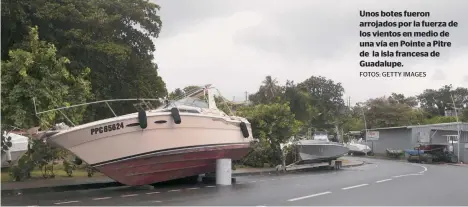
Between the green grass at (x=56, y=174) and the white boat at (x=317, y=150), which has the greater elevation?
the white boat at (x=317, y=150)

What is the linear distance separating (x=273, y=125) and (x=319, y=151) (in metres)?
3.50

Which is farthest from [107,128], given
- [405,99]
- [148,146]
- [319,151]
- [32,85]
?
[405,99]

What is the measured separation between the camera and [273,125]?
2327cm

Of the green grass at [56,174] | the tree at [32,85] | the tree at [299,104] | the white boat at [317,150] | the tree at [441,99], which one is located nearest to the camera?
the tree at [32,85]

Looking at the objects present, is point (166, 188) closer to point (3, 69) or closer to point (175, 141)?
point (175, 141)

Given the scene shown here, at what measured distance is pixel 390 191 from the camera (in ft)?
43.1

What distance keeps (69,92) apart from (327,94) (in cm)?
5329

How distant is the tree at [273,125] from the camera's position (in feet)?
76.6

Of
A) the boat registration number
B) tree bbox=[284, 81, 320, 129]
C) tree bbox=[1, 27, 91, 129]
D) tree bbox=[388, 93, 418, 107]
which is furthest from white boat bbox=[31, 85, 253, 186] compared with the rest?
tree bbox=[388, 93, 418, 107]

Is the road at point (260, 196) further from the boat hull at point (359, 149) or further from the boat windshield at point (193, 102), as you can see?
the boat hull at point (359, 149)

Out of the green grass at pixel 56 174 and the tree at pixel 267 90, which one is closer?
the green grass at pixel 56 174

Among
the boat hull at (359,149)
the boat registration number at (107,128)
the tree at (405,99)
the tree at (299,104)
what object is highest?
the tree at (405,99)

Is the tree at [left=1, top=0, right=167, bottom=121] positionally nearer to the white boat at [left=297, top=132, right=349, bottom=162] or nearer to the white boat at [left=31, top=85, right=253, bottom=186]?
the white boat at [left=31, top=85, right=253, bottom=186]

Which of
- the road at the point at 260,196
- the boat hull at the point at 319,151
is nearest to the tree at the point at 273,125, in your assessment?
the boat hull at the point at 319,151
